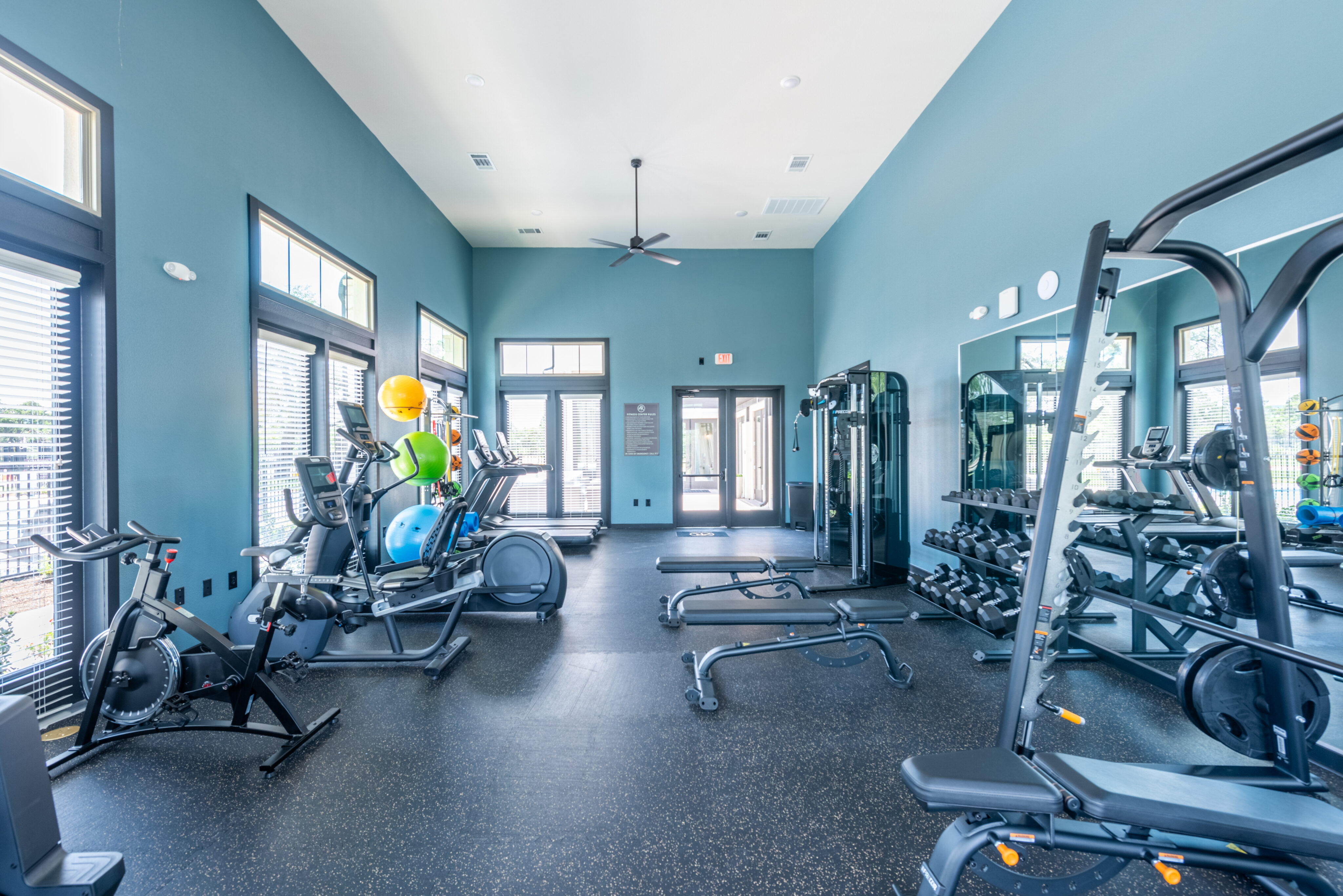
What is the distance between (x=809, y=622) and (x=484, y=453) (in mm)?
2712

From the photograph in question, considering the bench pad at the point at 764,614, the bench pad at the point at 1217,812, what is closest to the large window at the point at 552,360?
the bench pad at the point at 764,614

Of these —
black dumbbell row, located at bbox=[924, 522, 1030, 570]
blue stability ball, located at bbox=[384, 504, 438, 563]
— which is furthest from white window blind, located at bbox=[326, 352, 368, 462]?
Result: black dumbbell row, located at bbox=[924, 522, 1030, 570]

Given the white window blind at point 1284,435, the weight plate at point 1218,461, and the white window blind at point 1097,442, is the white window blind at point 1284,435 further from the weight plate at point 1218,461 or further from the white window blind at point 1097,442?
the white window blind at point 1097,442

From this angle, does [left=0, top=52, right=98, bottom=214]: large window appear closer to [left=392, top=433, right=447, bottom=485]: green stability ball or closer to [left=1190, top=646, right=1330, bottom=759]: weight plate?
[left=392, top=433, right=447, bottom=485]: green stability ball

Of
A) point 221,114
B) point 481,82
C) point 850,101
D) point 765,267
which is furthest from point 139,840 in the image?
point 765,267

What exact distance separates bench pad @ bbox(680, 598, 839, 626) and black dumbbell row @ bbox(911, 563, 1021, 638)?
0.88 meters

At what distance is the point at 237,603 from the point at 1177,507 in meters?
5.24

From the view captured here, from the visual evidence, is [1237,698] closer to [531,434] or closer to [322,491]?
[322,491]

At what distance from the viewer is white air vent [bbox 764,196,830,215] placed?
20.1 feet

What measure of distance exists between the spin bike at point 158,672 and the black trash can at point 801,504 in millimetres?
5789

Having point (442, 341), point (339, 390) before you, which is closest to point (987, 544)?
point (339, 390)

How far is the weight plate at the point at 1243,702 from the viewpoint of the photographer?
1605mm

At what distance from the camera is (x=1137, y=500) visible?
2607mm

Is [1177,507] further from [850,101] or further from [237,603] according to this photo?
[237,603]
